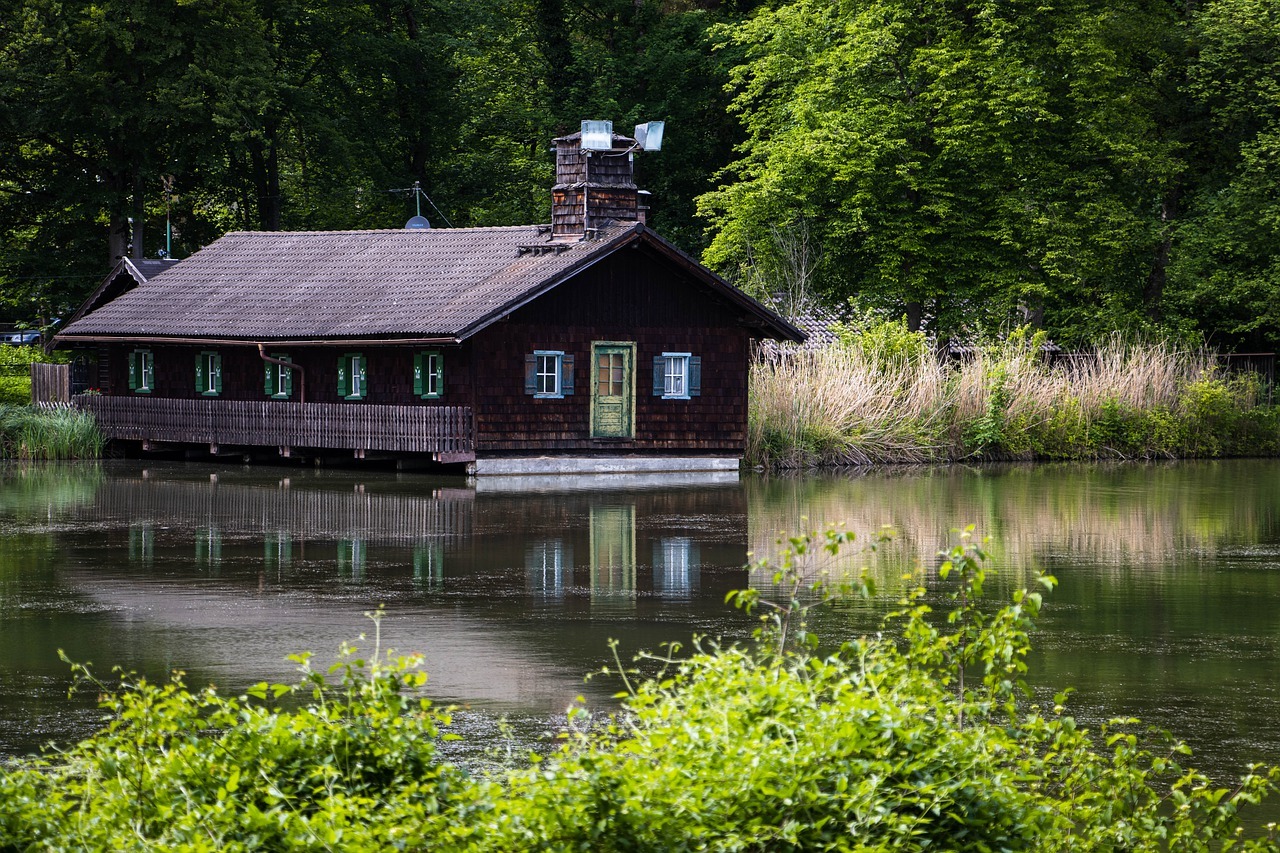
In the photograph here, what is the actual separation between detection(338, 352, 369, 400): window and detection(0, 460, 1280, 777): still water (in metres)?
4.50

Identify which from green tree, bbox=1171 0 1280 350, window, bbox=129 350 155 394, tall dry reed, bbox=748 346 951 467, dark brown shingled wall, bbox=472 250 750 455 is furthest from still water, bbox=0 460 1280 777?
green tree, bbox=1171 0 1280 350

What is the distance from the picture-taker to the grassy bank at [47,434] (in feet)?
125

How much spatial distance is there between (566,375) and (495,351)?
1.55 m

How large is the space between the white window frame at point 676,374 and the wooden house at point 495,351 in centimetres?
3

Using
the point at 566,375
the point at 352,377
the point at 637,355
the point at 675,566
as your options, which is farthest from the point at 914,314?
the point at 675,566

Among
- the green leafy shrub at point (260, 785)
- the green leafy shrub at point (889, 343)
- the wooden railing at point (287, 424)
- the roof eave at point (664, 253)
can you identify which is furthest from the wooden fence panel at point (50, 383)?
the green leafy shrub at point (260, 785)

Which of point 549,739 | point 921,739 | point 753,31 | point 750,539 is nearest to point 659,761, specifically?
point 921,739

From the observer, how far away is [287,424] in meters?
36.7

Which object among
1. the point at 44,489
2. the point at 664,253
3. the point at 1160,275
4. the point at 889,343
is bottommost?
the point at 44,489

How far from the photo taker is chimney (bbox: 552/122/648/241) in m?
36.3

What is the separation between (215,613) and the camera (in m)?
16.2

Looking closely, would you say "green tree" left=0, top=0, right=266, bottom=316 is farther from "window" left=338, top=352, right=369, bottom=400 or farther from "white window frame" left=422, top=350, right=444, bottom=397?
"white window frame" left=422, top=350, right=444, bottom=397

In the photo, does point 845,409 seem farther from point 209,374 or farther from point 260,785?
point 260,785

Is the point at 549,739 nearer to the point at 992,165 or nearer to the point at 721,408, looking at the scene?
the point at 721,408
